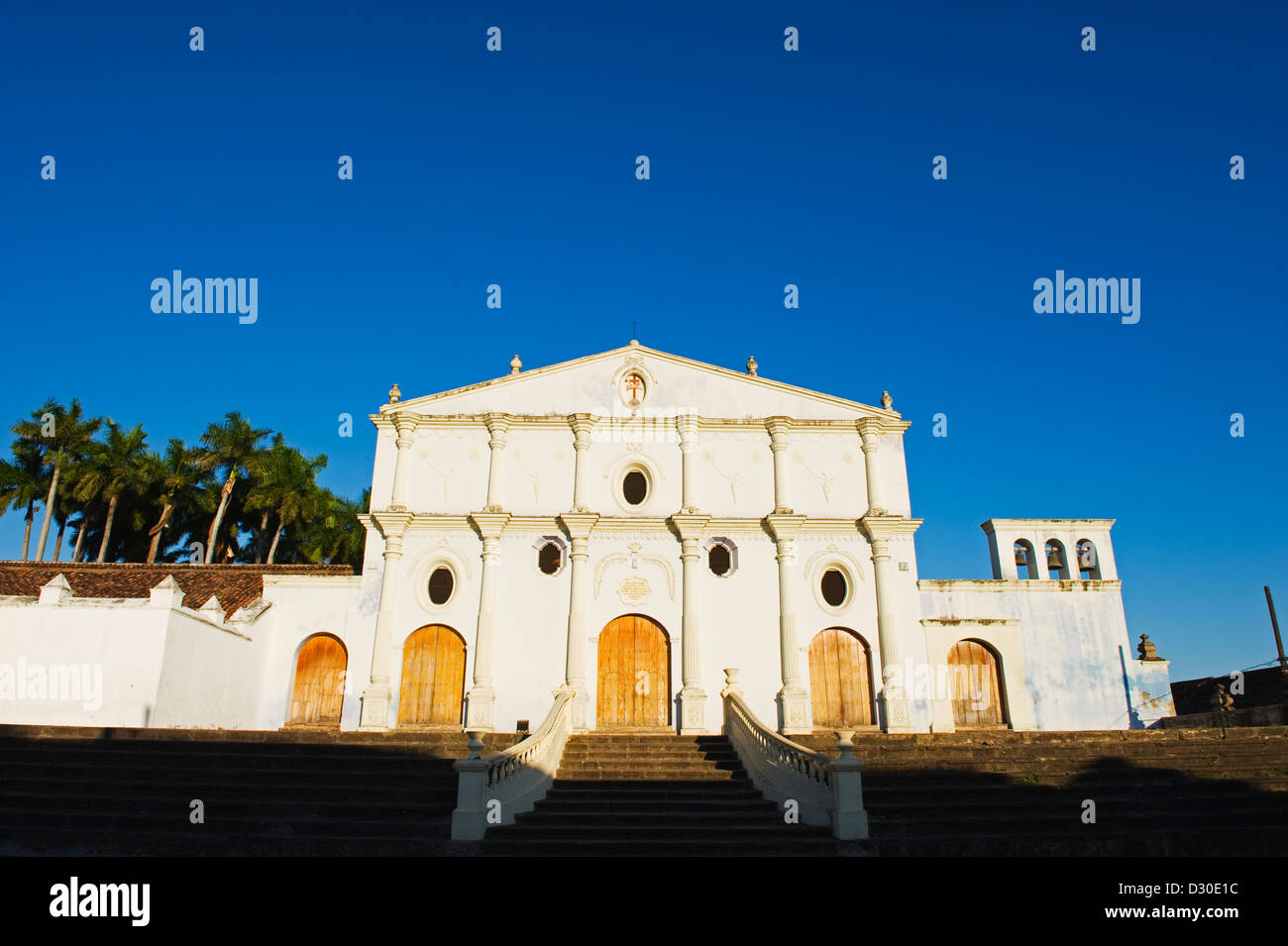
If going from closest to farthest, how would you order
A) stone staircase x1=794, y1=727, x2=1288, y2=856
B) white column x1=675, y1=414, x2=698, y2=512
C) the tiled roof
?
stone staircase x1=794, y1=727, x2=1288, y2=856 < the tiled roof < white column x1=675, y1=414, x2=698, y2=512

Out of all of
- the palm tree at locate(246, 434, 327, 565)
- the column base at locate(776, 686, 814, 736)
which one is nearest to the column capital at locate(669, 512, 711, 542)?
the column base at locate(776, 686, 814, 736)

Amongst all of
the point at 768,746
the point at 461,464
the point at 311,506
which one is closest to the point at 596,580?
the point at 461,464

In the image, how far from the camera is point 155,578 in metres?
21.8

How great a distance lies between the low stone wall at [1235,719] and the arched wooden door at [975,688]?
12.2ft

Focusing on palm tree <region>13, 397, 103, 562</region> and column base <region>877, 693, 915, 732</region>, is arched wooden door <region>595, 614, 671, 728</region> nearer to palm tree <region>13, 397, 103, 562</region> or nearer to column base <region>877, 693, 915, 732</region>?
column base <region>877, 693, 915, 732</region>

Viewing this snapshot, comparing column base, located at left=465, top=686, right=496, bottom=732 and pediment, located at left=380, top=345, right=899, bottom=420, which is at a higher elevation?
pediment, located at left=380, top=345, right=899, bottom=420

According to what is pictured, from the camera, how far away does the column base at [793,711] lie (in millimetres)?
19141

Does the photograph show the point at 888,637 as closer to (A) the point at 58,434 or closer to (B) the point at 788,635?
(B) the point at 788,635

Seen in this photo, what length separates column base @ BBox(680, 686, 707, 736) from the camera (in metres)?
18.9

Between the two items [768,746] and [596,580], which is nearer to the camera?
[768,746]

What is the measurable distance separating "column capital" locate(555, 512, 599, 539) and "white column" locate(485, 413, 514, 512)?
1.87 m
